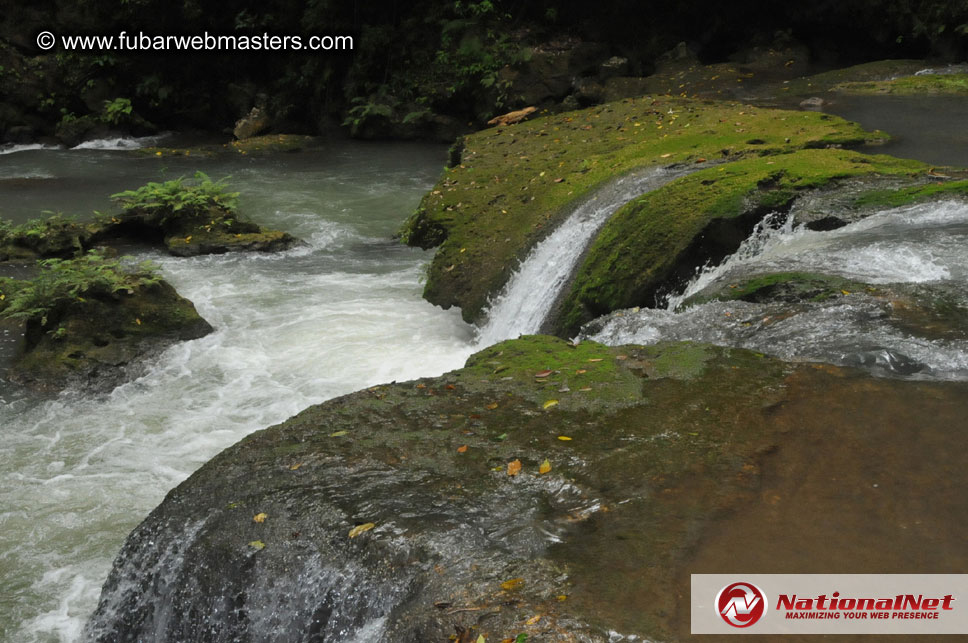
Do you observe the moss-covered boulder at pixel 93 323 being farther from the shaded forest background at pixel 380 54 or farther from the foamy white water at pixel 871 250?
the shaded forest background at pixel 380 54

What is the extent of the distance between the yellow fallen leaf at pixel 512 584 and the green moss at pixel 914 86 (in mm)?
11447

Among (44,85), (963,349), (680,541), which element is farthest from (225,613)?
(44,85)

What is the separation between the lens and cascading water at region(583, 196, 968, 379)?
4980mm

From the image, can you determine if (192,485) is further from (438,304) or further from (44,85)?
(44,85)

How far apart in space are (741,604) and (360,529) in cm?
163

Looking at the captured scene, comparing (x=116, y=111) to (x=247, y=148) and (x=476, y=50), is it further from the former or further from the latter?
(x=476, y=50)

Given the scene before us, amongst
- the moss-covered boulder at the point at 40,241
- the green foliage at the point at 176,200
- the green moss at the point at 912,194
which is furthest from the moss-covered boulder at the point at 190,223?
the green moss at the point at 912,194

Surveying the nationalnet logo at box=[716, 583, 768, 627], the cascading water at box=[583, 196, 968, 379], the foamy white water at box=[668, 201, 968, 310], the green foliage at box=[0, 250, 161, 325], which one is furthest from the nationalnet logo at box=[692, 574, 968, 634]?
the green foliage at box=[0, 250, 161, 325]

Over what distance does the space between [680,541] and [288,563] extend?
170 cm

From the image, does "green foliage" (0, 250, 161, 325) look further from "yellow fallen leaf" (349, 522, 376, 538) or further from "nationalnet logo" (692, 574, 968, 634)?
"nationalnet logo" (692, 574, 968, 634)

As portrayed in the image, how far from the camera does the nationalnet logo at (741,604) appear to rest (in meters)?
3.18

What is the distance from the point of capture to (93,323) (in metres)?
8.66

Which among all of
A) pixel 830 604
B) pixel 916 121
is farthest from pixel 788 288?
pixel 916 121

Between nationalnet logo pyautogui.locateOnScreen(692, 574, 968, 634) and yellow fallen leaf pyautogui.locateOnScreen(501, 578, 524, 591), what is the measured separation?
0.66 metres
